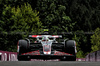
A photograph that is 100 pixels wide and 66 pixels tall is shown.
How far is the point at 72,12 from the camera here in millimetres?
55906

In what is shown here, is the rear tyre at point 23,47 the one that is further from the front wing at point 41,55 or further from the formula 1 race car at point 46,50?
the front wing at point 41,55

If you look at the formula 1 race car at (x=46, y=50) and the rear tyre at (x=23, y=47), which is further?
the rear tyre at (x=23, y=47)

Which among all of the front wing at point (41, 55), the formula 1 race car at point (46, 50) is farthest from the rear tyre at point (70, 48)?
the front wing at point (41, 55)

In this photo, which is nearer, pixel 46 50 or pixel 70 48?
pixel 46 50

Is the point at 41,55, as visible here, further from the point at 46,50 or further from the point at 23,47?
the point at 23,47

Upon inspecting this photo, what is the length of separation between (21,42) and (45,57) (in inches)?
43.5

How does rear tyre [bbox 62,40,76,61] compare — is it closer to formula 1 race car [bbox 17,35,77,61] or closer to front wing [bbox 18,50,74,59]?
formula 1 race car [bbox 17,35,77,61]

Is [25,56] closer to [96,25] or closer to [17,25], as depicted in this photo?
[17,25]

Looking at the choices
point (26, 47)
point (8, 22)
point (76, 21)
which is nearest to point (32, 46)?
point (26, 47)

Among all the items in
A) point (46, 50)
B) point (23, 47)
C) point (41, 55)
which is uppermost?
point (23, 47)

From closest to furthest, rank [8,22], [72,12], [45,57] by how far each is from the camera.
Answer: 1. [45,57]
2. [8,22]
3. [72,12]

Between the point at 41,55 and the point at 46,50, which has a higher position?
the point at 46,50

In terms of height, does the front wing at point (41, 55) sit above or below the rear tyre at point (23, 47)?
below

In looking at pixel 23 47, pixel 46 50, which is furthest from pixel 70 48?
pixel 23 47
